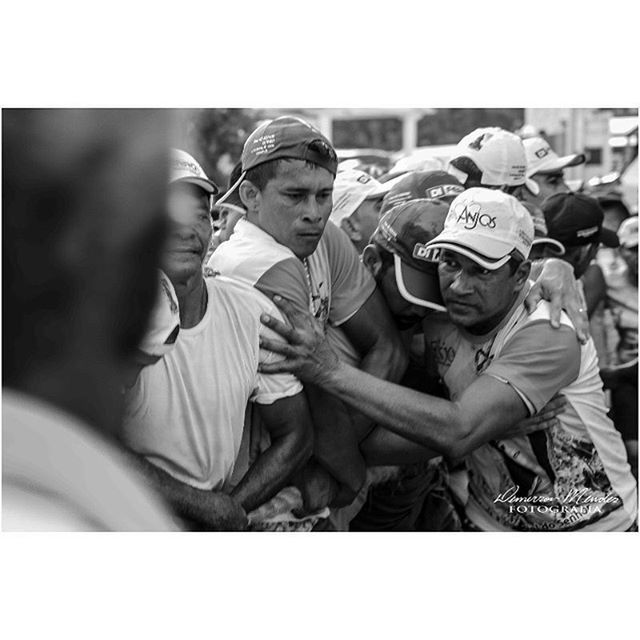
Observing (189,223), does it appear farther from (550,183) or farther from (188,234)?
(550,183)

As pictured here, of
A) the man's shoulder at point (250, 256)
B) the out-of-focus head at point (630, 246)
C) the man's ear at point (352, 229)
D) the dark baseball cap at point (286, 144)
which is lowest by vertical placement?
the out-of-focus head at point (630, 246)

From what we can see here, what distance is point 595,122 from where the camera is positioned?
4.16 metres

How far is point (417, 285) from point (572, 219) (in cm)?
97

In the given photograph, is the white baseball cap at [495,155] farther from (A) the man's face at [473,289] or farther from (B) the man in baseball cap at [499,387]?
(A) the man's face at [473,289]

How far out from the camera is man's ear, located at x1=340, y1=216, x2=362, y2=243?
3.83 metres

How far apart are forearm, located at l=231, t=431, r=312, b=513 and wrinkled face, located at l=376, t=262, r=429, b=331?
54 centimetres

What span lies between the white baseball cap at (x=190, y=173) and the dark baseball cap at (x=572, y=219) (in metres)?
1.50

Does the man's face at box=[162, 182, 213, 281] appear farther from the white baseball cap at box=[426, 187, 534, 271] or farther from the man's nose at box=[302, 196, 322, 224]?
the white baseball cap at box=[426, 187, 534, 271]

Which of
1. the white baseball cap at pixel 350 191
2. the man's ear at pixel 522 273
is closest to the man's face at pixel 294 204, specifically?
the white baseball cap at pixel 350 191

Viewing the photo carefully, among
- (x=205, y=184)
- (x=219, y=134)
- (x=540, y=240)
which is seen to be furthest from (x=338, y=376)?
(x=540, y=240)

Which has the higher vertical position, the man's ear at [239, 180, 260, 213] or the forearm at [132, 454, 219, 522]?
the man's ear at [239, 180, 260, 213]

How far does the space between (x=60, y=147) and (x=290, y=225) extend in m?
1.66

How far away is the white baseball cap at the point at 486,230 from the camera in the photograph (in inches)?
140

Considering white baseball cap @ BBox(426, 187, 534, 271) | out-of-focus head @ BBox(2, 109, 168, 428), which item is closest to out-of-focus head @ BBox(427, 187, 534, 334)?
white baseball cap @ BBox(426, 187, 534, 271)
